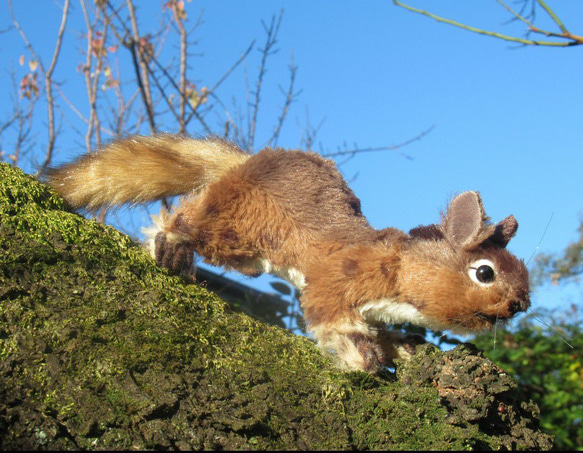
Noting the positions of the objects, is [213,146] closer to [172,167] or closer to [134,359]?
[172,167]

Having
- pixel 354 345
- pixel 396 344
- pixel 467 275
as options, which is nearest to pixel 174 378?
pixel 354 345

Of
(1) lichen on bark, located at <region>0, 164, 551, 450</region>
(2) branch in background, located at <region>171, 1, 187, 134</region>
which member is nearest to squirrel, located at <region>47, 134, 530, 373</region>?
(1) lichen on bark, located at <region>0, 164, 551, 450</region>

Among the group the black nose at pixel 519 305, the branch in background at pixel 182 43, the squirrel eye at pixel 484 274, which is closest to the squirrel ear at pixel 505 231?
the squirrel eye at pixel 484 274

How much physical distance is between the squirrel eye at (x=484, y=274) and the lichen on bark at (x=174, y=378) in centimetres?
30

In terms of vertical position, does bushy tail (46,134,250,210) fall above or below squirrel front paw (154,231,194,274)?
above

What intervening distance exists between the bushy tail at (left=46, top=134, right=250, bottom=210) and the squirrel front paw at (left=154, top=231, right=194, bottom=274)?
0.41 m

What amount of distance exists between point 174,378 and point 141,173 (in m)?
1.44

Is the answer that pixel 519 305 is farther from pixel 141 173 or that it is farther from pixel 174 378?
pixel 141 173

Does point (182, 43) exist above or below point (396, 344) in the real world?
above

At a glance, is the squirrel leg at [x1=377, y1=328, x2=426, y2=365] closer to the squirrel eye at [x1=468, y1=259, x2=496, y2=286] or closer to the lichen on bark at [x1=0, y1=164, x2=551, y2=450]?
→ the lichen on bark at [x1=0, y1=164, x2=551, y2=450]

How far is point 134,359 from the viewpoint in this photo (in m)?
1.86

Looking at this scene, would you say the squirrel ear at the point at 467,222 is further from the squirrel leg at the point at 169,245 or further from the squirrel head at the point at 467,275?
the squirrel leg at the point at 169,245

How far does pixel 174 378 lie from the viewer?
1842 mm

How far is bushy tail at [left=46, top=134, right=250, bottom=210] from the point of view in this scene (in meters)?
2.97
